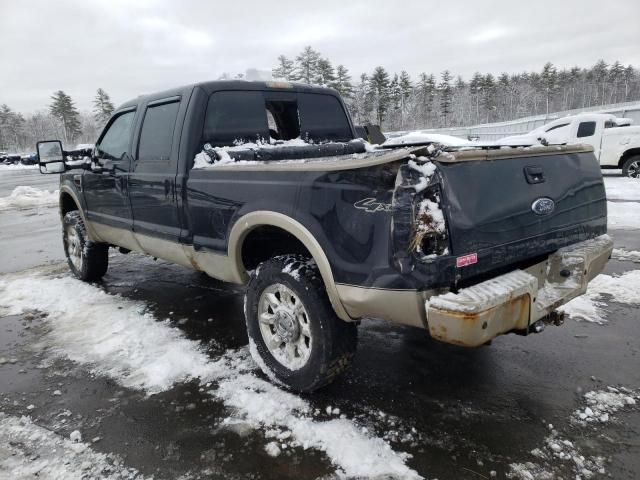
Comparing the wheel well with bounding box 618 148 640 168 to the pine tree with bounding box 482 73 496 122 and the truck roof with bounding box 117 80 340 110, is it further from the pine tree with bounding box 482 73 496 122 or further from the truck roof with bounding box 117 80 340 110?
the pine tree with bounding box 482 73 496 122

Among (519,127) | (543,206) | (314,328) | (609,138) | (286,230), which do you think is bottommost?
(314,328)

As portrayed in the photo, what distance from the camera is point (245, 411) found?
9.02 feet

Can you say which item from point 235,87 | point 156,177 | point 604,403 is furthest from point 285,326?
point 235,87

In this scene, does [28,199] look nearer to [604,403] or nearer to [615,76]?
[604,403]

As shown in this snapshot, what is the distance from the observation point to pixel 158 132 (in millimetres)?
3990

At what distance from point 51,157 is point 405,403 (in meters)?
4.63

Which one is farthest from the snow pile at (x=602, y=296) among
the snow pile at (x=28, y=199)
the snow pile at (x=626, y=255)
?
the snow pile at (x=28, y=199)

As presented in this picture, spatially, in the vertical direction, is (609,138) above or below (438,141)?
above

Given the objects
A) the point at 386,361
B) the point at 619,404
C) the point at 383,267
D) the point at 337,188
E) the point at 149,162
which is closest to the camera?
the point at 383,267

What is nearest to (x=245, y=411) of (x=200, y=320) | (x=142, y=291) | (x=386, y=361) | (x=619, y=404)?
(x=386, y=361)

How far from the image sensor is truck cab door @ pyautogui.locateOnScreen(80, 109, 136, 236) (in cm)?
443

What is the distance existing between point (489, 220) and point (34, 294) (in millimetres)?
5250

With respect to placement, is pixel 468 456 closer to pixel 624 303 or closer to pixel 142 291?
pixel 624 303

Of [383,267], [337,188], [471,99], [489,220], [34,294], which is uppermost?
[471,99]
